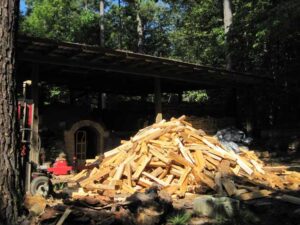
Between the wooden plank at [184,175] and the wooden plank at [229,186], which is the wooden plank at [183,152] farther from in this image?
the wooden plank at [229,186]

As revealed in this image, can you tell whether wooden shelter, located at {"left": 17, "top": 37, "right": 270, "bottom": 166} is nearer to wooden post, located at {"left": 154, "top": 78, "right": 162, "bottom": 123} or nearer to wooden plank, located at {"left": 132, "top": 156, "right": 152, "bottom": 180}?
wooden post, located at {"left": 154, "top": 78, "right": 162, "bottom": 123}

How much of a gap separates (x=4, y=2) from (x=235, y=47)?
18.6 m

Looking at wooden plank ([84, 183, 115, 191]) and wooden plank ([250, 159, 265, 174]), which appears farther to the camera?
wooden plank ([250, 159, 265, 174])

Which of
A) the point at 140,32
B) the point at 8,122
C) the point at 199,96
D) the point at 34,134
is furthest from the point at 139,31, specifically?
the point at 8,122

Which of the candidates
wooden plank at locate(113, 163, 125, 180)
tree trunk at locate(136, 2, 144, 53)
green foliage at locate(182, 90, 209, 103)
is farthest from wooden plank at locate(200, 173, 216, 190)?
tree trunk at locate(136, 2, 144, 53)

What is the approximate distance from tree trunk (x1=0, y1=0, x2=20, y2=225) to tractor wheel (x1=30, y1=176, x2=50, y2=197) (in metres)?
4.38

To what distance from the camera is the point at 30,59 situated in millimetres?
12828

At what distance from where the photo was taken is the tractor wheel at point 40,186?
9.08m

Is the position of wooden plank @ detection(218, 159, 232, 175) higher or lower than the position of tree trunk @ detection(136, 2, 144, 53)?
lower

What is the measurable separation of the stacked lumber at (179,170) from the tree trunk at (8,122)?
16.8 ft

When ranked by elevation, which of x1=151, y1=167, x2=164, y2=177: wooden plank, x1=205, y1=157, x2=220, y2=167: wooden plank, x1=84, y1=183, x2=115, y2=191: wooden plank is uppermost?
x1=205, y1=157, x2=220, y2=167: wooden plank

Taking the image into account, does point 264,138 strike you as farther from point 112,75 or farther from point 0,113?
point 0,113

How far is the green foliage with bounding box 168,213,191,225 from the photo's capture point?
7.35 m

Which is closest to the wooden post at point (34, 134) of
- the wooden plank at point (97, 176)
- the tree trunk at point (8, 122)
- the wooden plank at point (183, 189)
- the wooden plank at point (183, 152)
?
the wooden plank at point (97, 176)
